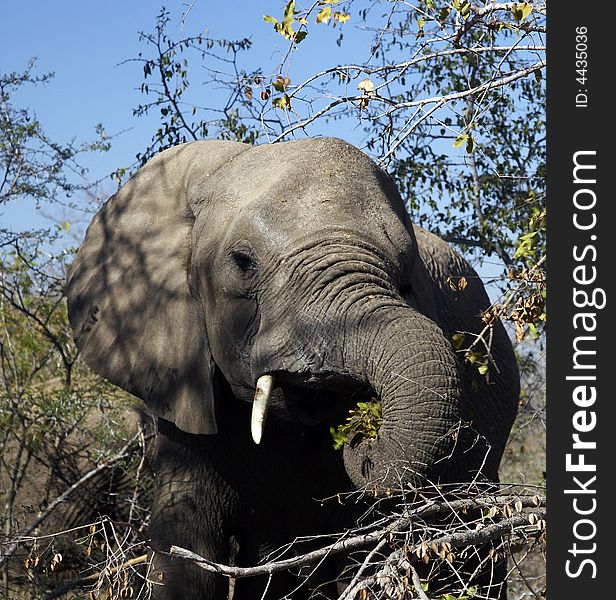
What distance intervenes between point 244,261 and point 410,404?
102 cm

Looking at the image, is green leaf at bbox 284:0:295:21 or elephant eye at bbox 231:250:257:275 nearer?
elephant eye at bbox 231:250:257:275

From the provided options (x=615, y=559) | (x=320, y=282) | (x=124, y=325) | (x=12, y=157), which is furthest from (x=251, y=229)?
(x=12, y=157)

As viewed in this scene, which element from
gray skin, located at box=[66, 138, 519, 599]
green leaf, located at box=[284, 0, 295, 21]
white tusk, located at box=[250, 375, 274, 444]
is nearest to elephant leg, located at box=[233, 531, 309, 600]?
gray skin, located at box=[66, 138, 519, 599]

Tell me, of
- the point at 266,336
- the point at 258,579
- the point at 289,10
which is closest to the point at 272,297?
the point at 266,336

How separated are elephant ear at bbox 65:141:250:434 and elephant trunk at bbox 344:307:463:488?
→ 1056 mm

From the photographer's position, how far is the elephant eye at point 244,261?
14.9 feet

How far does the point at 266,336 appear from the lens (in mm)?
4387

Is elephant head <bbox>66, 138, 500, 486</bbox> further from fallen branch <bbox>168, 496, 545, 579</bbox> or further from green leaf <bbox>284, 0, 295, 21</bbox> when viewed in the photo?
green leaf <bbox>284, 0, 295, 21</bbox>

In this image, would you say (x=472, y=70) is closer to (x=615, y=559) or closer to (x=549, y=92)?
(x=549, y=92)

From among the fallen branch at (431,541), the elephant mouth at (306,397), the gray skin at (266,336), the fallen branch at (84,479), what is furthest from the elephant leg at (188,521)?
the fallen branch at (431,541)

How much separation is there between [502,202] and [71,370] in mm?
→ 3060

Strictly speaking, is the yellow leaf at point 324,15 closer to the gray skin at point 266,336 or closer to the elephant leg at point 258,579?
the gray skin at point 266,336

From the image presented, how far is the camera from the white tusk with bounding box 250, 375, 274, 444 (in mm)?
4273

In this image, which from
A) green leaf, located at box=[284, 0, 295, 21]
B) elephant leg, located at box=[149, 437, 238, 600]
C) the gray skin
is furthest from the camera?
elephant leg, located at box=[149, 437, 238, 600]
